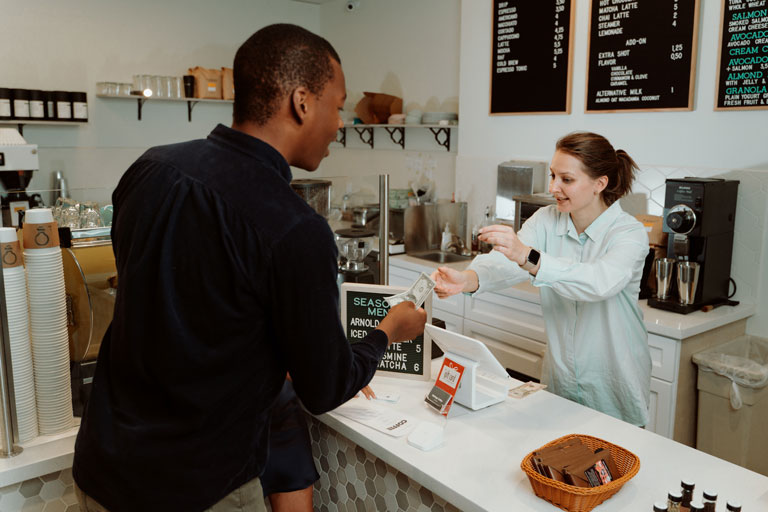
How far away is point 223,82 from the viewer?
522 centimetres

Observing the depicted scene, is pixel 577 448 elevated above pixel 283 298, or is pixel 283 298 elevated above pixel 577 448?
pixel 283 298

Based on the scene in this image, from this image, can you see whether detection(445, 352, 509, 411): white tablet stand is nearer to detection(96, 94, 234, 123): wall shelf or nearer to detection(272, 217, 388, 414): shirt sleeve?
detection(272, 217, 388, 414): shirt sleeve

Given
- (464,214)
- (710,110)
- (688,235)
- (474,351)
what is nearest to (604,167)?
(474,351)

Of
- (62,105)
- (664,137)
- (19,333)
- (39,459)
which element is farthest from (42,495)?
(62,105)

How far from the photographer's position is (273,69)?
106 centimetres

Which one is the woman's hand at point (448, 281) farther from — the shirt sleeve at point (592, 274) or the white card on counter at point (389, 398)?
the white card on counter at point (389, 398)

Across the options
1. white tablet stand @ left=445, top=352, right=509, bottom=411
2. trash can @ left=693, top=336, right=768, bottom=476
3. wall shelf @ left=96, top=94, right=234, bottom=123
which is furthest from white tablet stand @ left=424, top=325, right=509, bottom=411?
wall shelf @ left=96, top=94, right=234, bottom=123

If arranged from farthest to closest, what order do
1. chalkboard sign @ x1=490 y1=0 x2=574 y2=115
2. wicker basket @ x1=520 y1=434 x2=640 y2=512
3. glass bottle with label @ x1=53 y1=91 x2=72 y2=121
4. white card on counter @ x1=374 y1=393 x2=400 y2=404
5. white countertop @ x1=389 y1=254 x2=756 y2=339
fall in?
glass bottle with label @ x1=53 y1=91 x2=72 y2=121, chalkboard sign @ x1=490 y1=0 x2=574 y2=115, white countertop @ x1=389 y1=254 x2=756 y2=339, white card on counter @ x1=374 y1=393 x2=400 y2=404, wicker basket @ x1=520 y1=434 x2=640 y2=512

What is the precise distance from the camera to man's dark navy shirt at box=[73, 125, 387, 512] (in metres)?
0.99

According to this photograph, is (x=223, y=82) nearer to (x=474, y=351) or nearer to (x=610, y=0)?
(x=610, y=0)

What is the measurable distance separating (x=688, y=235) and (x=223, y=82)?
3835mm

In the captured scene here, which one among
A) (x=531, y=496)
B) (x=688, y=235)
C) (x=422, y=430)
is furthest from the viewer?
(x=688, y=235)

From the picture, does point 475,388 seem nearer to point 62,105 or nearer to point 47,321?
point 47,321

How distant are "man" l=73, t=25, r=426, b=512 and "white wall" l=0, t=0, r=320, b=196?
372 cm
